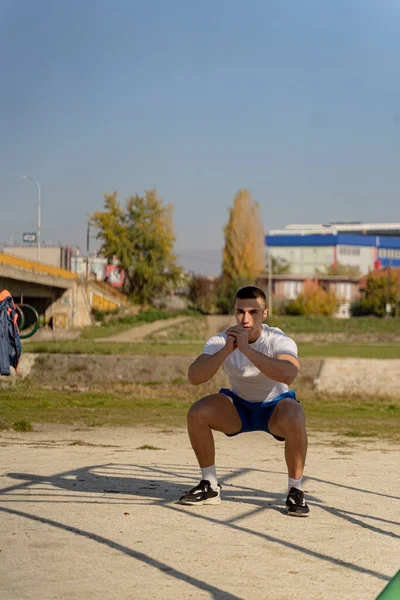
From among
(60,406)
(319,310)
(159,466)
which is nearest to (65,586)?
(159,466)

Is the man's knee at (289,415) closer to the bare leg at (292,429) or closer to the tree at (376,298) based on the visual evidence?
the bare leg at (292,429)

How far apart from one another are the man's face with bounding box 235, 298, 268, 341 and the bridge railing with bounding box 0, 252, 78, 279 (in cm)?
3687

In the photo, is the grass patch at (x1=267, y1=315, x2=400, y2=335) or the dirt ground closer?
the dirt ground

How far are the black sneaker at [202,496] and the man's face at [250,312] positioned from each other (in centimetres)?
125

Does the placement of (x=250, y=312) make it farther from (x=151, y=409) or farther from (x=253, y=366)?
(x=151, y=409)

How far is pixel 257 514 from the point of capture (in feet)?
23.0

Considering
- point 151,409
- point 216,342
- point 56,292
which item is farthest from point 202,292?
point 216,342

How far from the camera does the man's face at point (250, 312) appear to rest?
6977mm

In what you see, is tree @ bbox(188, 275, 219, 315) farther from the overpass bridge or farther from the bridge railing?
the bridge railing

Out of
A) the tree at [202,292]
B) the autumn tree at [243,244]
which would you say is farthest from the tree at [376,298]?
the tree at [202,292]

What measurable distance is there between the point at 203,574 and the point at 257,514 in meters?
1.84

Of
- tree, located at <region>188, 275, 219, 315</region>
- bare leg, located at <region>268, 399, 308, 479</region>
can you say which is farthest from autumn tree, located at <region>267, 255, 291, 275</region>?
bare leg, located at <region>268, 399, 308, 479</region>

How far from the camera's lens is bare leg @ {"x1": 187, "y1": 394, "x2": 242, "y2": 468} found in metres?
7.35

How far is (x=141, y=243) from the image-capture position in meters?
85.0
